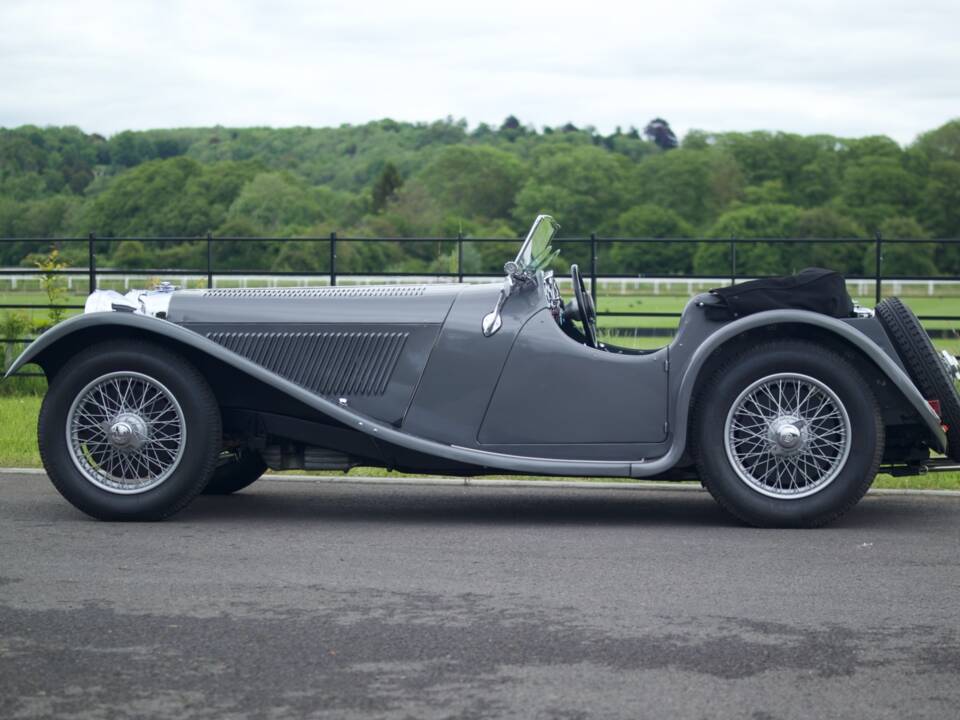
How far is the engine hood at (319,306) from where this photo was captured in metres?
6.65

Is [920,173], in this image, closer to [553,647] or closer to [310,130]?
[310,130]

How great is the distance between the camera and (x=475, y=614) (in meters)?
4.61

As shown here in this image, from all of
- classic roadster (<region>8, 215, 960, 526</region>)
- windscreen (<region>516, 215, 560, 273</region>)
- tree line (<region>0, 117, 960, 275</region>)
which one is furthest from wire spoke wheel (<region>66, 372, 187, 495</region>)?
tree line (<region>0, 117, 960, 275</region>)

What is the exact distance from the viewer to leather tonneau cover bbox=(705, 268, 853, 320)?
253 inches

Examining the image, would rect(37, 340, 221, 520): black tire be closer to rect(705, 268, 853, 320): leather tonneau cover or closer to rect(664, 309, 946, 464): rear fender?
rect(664, 309, 946, 464): rear fender

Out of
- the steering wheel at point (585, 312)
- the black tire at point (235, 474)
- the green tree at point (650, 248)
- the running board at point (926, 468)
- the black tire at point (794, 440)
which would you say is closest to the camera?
the black tire at point (794, 440)

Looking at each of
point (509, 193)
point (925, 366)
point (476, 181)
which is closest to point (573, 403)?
point (925, 366)

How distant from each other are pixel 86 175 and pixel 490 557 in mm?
48410

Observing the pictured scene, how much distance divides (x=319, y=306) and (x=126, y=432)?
1.16 m

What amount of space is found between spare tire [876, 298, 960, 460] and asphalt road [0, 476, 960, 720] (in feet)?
1.73

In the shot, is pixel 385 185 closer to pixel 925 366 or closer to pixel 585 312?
pixel 585 312

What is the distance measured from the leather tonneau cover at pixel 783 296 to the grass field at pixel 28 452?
1.91 meters

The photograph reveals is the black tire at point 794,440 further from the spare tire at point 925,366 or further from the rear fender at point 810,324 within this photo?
the spare tire at point 925,366

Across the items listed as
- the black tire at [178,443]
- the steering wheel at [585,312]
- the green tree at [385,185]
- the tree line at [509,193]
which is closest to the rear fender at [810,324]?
the steering wheel at [585,312]
